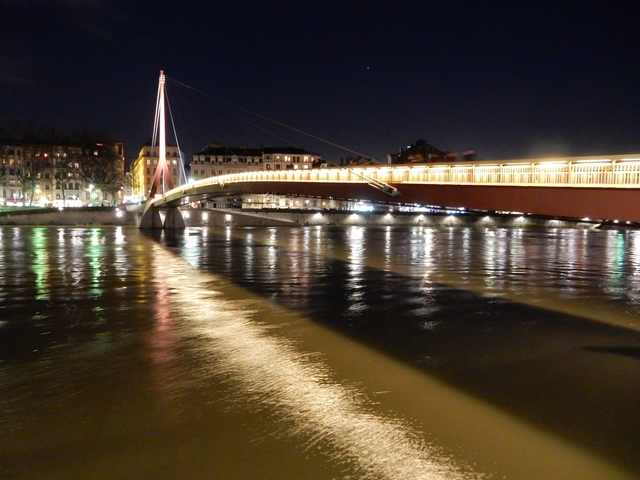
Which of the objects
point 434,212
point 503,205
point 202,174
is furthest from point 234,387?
point 202,174

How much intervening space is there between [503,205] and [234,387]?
11.5 meters

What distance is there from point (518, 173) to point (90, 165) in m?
78.6

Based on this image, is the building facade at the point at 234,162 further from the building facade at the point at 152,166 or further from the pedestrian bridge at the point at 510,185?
the pedestrian bridge at the point at 510,185

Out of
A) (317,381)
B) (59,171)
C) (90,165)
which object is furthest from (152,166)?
(317,381)

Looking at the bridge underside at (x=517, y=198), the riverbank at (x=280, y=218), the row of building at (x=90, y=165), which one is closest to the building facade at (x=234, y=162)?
the row of building at (x=90, y=165)

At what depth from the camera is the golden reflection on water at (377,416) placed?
254 inches

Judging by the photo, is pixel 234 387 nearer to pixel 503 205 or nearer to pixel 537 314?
pixel 537 314

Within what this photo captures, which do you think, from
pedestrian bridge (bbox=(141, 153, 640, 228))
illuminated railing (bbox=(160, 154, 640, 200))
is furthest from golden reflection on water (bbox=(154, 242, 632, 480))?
illuminated railing (bbox=(160, 154, 640, 200))

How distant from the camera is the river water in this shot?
660 cm

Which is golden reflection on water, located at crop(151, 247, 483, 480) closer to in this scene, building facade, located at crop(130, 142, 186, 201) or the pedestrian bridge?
the pedestrian bridge

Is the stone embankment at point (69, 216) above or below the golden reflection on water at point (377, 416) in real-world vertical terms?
above

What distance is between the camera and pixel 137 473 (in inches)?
243

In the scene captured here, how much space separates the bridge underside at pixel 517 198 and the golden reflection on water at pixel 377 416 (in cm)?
729

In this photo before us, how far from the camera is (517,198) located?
1703 cm
